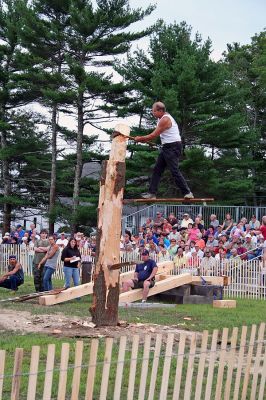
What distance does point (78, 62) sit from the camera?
37312 mm

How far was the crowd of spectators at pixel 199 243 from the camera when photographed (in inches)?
883

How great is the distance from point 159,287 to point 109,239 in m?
6.07

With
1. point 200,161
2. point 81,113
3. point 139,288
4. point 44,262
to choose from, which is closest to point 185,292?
point 139,288

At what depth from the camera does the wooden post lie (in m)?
12.4

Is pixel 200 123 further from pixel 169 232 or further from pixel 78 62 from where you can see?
pixel 169 232

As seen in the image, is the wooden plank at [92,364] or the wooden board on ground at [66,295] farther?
the wooden board on ground at [66,295]

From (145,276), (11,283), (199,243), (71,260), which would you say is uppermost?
(199,243)

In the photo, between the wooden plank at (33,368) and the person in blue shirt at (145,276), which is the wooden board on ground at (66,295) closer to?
the person in blue shirt at (145,276)

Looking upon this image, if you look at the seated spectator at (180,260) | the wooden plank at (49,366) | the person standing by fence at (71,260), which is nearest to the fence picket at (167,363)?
the wooden plank at (49,366)

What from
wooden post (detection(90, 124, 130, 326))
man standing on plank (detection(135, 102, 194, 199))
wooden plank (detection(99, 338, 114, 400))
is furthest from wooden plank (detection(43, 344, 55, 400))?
wooden post (detection(90, 124, 130, 326))

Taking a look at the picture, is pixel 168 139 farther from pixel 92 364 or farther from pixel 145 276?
pixel 145 276

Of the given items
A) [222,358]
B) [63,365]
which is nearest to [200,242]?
[222,358]

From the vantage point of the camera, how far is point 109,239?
1245 cm

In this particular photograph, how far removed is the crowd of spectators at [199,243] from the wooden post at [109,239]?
32.6ft
